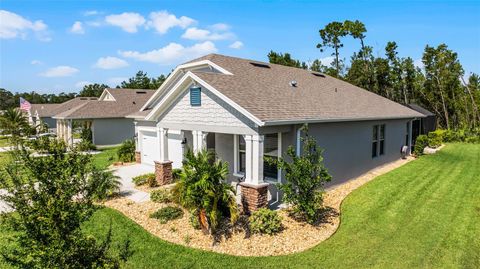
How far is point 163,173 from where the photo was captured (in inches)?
559

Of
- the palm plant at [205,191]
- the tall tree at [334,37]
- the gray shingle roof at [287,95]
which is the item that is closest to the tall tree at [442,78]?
the tall tree at [334,37]

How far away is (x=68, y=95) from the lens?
359ft

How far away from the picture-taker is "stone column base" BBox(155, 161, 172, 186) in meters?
14.2

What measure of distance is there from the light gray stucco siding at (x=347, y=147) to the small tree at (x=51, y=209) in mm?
8600

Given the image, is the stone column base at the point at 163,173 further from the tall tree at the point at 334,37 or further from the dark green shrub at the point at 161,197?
the tall tree at the point at 334,37

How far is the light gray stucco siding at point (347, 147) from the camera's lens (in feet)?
41.2

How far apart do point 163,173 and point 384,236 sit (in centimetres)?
934

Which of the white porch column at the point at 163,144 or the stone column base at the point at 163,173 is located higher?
the white porch column at the point at 163,144

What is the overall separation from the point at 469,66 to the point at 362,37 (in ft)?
64.7

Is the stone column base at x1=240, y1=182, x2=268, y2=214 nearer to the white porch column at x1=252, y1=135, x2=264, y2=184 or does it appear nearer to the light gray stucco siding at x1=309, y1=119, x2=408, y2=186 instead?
the white porch column at x1=252, y1=135, x2=264, y2=184

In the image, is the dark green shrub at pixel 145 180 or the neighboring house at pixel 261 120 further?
the dark green shrub at pixel 145 180

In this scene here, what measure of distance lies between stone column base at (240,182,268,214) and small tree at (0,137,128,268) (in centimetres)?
543

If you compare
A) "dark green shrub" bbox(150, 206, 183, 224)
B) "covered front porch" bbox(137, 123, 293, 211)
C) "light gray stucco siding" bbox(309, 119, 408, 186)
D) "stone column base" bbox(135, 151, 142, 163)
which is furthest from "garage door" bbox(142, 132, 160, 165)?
"light gray stucco siding" bbox(309, 119, 408, 186)

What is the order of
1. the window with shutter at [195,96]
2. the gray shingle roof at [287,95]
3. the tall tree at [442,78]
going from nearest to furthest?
the gray shingle roof at [287,95] → the window with shutter at [195,96] → the tall tree at [442,78]
